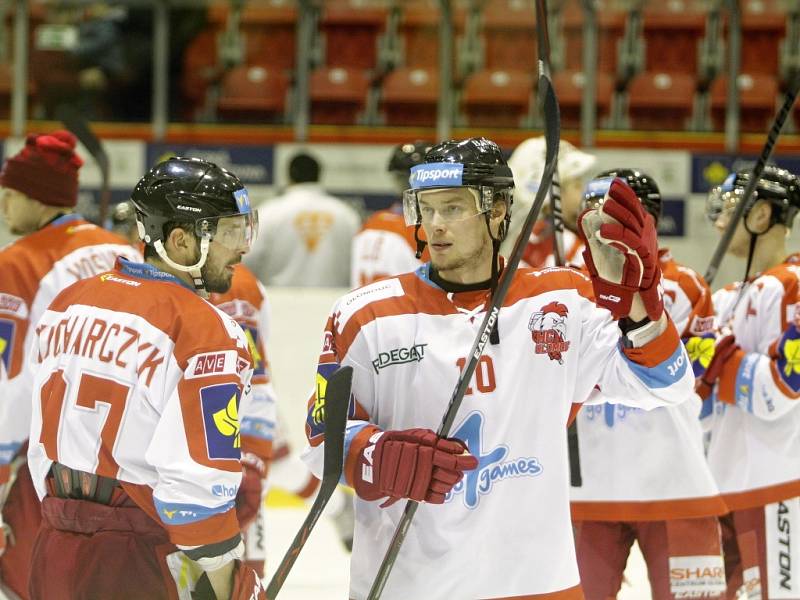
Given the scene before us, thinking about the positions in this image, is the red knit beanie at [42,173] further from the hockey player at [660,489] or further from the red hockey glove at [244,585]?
the red hockey glove at [244,585]

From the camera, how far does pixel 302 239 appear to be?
5820 millimetres

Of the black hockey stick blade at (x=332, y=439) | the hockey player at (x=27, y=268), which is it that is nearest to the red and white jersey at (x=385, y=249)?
the hockey player at (x=27, y=268)

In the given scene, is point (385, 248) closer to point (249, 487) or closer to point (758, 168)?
point (249, 487)

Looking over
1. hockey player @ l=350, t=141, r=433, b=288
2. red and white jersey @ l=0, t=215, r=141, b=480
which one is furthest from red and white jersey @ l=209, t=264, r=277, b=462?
hockey player @ l=350, t=141, r=433, b=288

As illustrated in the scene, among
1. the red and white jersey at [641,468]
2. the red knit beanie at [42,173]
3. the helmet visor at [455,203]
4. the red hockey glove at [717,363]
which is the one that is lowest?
the red and white jersey at [641,468]

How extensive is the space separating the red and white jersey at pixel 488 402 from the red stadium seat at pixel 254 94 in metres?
5.21

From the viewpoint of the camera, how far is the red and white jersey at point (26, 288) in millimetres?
3141

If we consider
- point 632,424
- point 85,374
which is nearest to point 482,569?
point 85,374

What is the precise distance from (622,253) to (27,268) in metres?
1.67

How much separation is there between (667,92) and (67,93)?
10.5 feet

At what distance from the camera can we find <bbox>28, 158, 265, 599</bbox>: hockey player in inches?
82.2

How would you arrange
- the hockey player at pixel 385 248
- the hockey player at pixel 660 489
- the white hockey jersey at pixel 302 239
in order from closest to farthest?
the hockey player at pixel 660 489, the hockey player at pixel 385 248, the white hockey jersey at pixel 302 239

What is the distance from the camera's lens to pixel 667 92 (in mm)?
7180

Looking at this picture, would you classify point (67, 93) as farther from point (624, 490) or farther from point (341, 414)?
point (341, 414)
